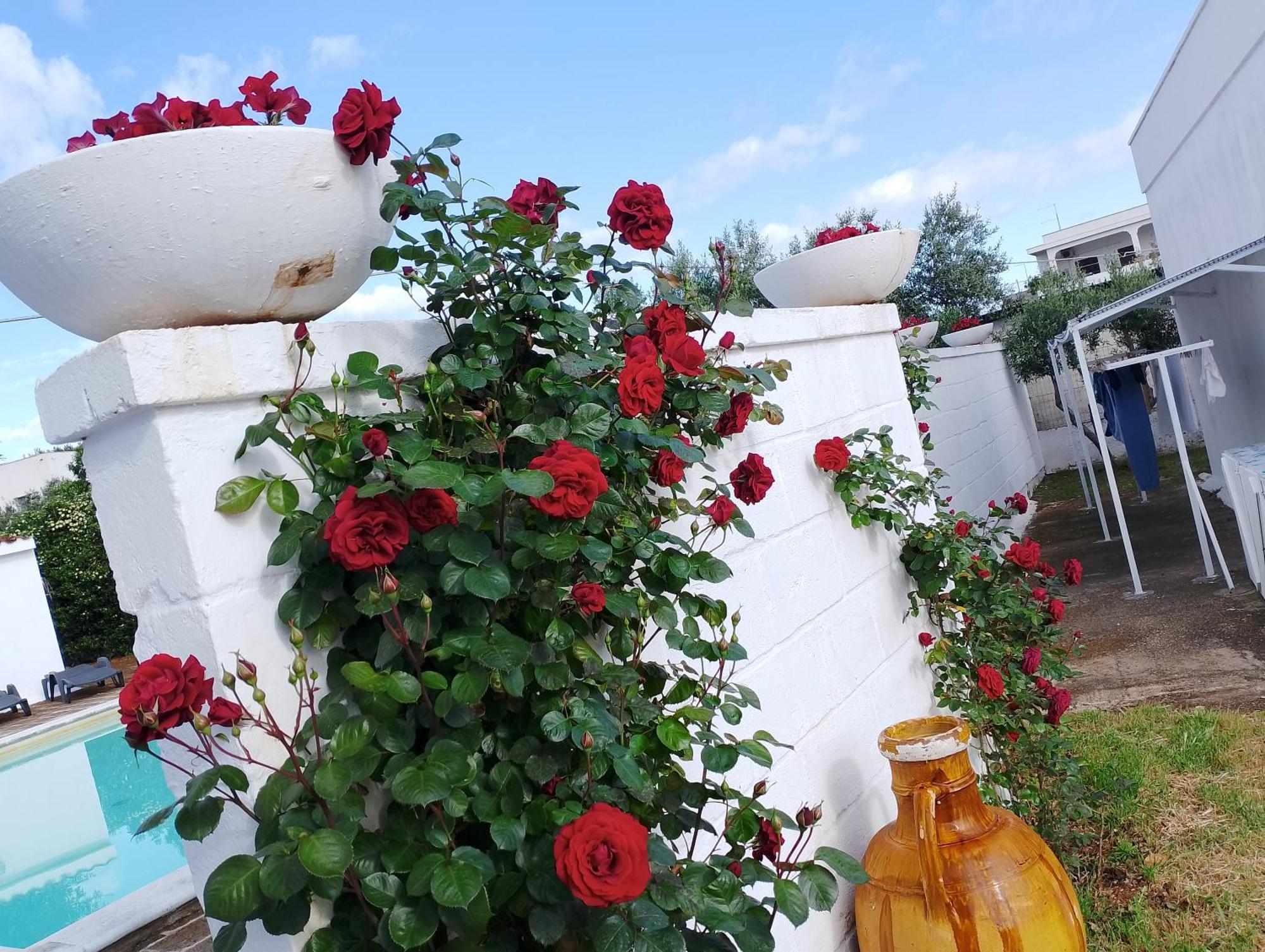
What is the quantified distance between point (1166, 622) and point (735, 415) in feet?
14.5

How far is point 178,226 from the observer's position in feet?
3.22

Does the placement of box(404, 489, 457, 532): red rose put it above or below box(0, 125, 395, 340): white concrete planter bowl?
below

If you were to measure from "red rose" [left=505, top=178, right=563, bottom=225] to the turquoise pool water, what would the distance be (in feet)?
9.68

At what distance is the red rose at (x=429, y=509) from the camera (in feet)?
3.23

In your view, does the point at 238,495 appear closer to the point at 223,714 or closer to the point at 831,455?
the point at 223,714

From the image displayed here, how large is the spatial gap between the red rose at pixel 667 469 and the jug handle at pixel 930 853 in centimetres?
82

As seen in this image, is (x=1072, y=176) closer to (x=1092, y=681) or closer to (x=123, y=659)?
(x=1092, y=681)

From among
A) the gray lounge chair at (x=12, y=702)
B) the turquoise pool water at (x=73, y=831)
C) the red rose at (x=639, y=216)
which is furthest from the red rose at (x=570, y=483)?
the gray lounge chair at (x=12, y=702)

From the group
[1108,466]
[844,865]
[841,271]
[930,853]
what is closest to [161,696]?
[844,865]

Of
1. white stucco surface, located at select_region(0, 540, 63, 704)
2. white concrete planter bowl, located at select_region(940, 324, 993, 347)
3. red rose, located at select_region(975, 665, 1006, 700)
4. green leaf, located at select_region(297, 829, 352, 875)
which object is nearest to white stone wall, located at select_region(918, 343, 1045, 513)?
white concrete planter bowl, located at select_region(940, 324, 993, 347)

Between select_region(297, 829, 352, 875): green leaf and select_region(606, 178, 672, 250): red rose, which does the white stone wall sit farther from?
select_region(297, 829, 352, 875): green leaf

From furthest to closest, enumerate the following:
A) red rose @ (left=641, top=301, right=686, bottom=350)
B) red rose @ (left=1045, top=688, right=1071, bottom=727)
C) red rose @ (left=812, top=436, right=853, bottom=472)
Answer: red rose @ (left=1045, top=688, right=1071, bottom=727), red rose @ (left=812, top=436, right=853, bottom=472), red rose @ (left=641, top=301, right=686, bottom=350)

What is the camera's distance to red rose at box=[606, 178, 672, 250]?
53.6 inches

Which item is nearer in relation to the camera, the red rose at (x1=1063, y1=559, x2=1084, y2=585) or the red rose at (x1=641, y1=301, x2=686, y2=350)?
the red rose at (x1=641, y1=301, x2=686, y2=350)
